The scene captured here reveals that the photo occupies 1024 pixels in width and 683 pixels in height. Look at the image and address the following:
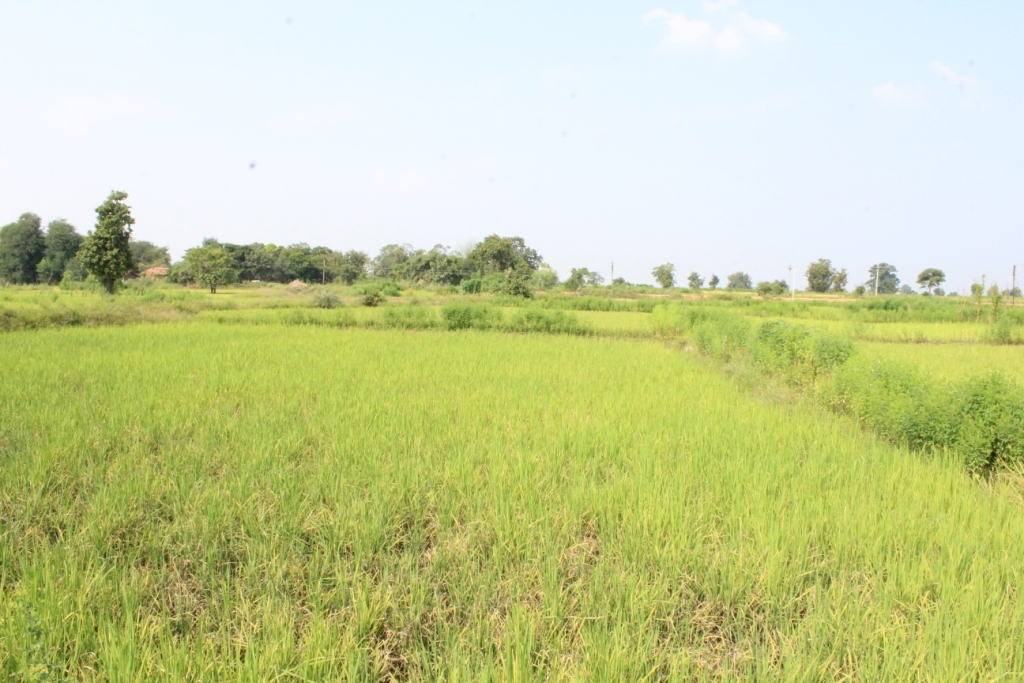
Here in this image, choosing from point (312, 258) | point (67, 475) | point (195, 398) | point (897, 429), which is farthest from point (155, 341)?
point (312, 258)

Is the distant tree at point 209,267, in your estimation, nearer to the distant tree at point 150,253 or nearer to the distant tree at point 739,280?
the distant tree at point 150,253

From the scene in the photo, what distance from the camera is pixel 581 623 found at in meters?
2.15

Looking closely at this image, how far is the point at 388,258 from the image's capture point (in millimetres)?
62625

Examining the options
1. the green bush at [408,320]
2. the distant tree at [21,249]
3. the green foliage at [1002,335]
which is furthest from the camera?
the distant tree at [21,249]

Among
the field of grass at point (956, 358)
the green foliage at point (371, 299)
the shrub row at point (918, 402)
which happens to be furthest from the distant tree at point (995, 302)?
the green foliage at point (371, 299)

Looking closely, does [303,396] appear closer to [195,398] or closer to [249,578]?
[195,398]

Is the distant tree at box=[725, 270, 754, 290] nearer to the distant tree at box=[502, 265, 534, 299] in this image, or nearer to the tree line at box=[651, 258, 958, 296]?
the tree line at box=[651, 258, 958, 296]

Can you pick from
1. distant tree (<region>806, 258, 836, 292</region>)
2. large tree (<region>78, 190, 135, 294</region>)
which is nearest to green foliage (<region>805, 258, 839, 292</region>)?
distant tree (<region>806, 258, 836, 292</region>)

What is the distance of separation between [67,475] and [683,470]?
12.2 feet

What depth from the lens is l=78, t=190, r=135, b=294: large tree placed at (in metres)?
21.6

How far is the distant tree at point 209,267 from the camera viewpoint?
1299 inches

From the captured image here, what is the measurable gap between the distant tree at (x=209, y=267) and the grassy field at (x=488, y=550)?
31.1 meters

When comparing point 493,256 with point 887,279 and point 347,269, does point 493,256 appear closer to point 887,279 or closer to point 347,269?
point 347,269

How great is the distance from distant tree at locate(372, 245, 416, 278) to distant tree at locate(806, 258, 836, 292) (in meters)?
37.6
